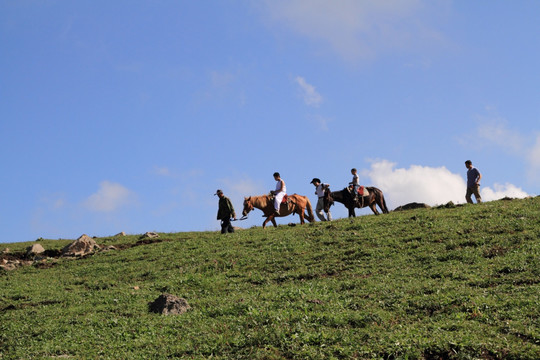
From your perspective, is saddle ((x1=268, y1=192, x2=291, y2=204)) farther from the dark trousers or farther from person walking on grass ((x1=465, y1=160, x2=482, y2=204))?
person walking on grass ((x1=465, y1=160, x2=482, y2=204))

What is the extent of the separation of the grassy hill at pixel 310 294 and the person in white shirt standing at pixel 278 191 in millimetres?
4001

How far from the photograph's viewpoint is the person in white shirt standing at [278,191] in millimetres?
30712

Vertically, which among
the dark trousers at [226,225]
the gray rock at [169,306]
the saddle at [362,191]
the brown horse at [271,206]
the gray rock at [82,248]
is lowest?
the gray rock at [169,306]

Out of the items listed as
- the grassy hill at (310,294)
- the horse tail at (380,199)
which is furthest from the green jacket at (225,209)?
the horse tail at (380,199)

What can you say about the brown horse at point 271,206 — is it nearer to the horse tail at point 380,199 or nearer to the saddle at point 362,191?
the saddle at point 362,191

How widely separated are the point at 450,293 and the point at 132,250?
1845cm

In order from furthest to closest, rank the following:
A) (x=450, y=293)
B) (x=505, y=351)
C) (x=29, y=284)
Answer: (x=29, y=284), (x=450, y=293), (x=505, y=351)

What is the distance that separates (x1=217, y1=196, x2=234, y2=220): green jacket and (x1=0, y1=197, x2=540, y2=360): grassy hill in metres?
2.53

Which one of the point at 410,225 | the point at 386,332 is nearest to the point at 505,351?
the point at 386,332

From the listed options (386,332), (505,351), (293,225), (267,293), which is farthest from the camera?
(293,225)

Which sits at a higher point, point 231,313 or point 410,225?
point 410,225

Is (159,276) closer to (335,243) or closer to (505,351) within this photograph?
(335,243)

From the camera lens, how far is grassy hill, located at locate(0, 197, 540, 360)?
37.8 ft

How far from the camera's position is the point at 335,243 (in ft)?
74.4
